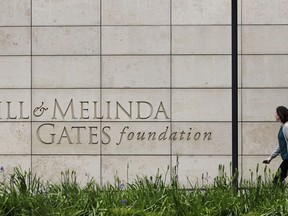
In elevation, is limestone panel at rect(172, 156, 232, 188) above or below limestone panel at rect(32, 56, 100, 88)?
below

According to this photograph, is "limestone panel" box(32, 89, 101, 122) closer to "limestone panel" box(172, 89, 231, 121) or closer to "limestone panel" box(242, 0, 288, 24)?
"limestone panel" box(172, 89, 231, 121)

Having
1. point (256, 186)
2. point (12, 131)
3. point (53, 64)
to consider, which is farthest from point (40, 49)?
point (256, 186)

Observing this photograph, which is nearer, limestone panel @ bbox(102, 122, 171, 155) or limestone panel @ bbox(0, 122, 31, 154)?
limestone panel @ bbox(102, 122, 171, 155)

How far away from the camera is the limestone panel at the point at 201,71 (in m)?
19.5

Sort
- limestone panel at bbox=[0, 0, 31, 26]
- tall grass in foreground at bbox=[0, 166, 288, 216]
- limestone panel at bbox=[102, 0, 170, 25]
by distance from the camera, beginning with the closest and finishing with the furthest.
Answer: tall grass in foreground at bbox=[0, 166, 288, 216] < limestone panel at bbox=[102, 0, 170, 25] < limestone panel at bbox=[0, 0, 31, 26]

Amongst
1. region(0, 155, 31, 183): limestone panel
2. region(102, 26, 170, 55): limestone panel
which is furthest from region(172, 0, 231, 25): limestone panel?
region(0, 155, 31, 183): limestone panel

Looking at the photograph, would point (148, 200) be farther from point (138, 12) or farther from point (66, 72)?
point (138, 12)

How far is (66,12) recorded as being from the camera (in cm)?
1964

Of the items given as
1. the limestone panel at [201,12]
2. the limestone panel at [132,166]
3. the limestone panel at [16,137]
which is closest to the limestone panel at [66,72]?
the limestone panel at [16,137]

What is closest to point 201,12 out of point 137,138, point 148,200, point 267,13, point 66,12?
point 267,13

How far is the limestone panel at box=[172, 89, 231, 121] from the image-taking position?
63.9ft

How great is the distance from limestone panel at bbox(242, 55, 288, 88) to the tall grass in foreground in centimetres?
725

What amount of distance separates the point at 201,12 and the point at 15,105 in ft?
13.8

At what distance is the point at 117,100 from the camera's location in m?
19.5
